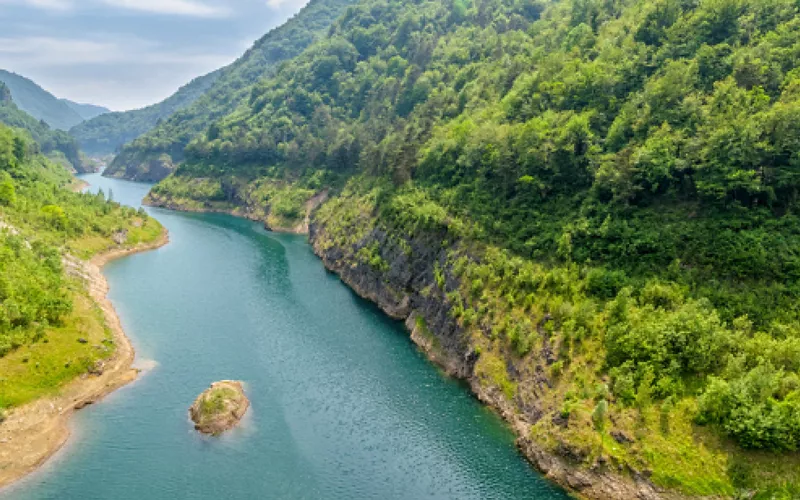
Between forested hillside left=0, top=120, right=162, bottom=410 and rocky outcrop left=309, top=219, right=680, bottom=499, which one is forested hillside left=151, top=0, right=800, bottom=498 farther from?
forested hillside left=0, top=120, right=162, bottom=410

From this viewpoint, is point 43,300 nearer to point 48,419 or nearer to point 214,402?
point 48,419

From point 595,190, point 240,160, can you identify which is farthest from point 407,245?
point 240,160

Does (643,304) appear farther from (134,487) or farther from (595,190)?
(134,487)

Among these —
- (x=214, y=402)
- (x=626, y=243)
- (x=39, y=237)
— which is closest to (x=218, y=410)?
(x=214, y=402)

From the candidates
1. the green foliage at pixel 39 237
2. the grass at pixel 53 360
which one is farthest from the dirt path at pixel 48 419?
the green foliage at pixel 39 237

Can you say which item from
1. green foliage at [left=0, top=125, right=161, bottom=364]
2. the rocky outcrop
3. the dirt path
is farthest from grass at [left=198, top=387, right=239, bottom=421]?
the rocky outcrop
